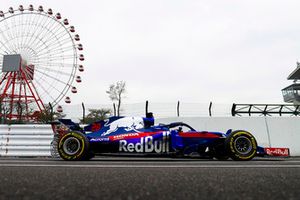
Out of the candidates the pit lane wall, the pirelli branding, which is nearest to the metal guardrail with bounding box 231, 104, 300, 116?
the pit lane wall

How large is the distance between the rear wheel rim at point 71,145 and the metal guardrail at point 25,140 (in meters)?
2.57

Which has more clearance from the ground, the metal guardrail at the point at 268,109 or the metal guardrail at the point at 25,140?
the metal guardrail at the point at 268,109

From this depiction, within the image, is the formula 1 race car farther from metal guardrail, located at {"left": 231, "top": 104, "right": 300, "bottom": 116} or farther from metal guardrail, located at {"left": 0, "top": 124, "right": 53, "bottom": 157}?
metal guardrail, located at {"left": 231, "top": 104, "right": 300, "bottom": 116}

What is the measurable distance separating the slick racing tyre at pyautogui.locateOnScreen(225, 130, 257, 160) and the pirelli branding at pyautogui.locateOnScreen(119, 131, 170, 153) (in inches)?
48.4

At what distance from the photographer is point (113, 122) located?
646 cm

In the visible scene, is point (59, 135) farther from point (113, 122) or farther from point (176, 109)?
point (176, 109)

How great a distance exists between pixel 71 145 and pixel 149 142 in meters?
1.54

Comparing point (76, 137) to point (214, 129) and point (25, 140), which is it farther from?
point (214, 129)

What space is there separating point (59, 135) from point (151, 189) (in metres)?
5.34

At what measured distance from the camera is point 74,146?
6.18m

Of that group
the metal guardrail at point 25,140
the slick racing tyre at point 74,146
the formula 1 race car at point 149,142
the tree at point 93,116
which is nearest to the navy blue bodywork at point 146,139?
the formula 1 race car at point 149,142

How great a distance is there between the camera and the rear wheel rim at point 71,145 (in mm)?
6113

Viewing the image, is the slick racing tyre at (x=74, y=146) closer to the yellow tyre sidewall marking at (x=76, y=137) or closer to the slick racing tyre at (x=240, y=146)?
the yellow tyre sidewall marking at (x=76, y=137)

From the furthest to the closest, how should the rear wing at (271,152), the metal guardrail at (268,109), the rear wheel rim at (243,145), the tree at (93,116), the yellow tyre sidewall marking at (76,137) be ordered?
the metal guardrail at (268,109), the tree at (93,116), the rear wing at (271,152), the rear wheel rim at (243,145), the yellow tyre sidewall marking at (76,137)
